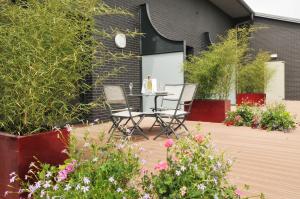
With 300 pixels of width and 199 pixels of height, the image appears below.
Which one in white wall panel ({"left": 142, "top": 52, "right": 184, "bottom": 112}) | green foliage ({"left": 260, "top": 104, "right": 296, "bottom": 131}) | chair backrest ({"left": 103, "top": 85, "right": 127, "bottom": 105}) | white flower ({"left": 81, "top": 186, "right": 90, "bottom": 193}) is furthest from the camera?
white wall panel ({"left": 142, "top": 52, "right": 184, "bottom": 112})

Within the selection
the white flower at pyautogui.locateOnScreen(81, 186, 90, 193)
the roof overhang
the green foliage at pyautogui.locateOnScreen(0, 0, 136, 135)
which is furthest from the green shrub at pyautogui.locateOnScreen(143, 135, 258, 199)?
the roof overhang

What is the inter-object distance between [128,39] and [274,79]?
8817 mm

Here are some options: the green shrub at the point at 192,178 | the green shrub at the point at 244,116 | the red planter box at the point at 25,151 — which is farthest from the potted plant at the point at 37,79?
the green shrub at the point at 244,116

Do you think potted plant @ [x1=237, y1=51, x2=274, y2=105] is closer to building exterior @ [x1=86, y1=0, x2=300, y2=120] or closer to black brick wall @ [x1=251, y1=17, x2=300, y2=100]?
building exterior @ [x1=86, y1=0, x2=300, y2=120]

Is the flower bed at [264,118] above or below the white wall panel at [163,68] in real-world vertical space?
below

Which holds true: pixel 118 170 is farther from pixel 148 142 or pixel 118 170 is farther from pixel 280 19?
pixel 280 19

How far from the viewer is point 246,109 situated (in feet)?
20.3

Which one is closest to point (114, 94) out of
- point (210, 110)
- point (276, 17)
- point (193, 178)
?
point (210, 110)

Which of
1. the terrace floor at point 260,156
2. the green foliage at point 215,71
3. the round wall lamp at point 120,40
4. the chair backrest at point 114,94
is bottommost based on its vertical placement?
the terrace floor at point 260,156

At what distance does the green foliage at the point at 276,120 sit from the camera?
544cm

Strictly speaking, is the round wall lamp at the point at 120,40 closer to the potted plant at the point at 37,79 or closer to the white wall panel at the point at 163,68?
the white wall panel at the point at 163,68

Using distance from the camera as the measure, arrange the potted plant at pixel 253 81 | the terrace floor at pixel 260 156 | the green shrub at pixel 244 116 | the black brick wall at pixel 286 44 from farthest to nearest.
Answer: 1. the black brick wall at pixel 286 44
2. the potted plant at pixel 253 81
3. the green shrub at pixel 244 116
4. the terrace floor at pixel 260 156

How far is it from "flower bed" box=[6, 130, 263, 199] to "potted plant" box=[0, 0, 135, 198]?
0.57ft

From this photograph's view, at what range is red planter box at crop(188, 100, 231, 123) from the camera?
6.61 m
